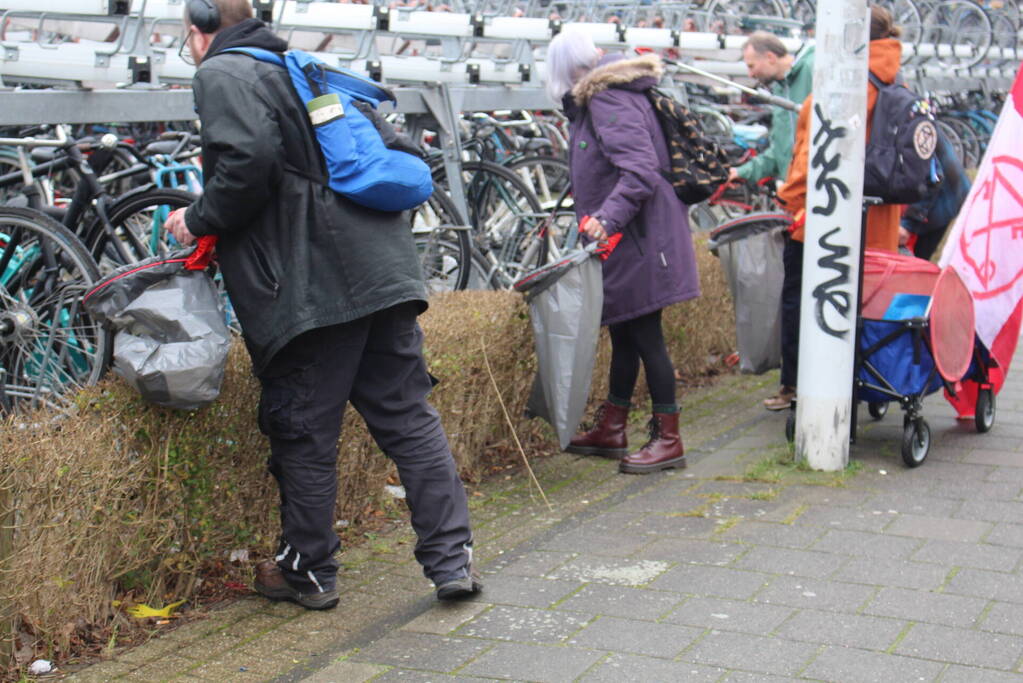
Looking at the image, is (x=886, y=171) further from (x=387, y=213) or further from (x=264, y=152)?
(x=264, y=152)

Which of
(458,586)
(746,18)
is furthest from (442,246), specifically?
(746,18)

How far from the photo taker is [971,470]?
5.40 m

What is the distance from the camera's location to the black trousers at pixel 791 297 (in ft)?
20.3

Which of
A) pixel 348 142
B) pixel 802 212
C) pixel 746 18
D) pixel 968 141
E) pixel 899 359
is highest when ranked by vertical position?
pixel 746 18

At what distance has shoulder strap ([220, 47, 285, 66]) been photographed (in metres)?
3.67

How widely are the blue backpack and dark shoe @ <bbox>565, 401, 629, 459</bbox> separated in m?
2.23

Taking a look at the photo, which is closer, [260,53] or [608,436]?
[260,53]

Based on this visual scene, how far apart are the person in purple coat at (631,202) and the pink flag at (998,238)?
127cm

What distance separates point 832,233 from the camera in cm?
518

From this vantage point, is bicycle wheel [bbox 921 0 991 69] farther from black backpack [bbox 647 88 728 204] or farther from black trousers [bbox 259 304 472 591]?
black trousers [bbox 259 304 472 591]

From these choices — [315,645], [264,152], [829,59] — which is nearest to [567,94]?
[829,59]

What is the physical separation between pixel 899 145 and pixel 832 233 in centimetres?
68

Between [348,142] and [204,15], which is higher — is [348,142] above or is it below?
below

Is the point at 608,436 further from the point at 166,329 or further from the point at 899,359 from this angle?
the point at 166,329
